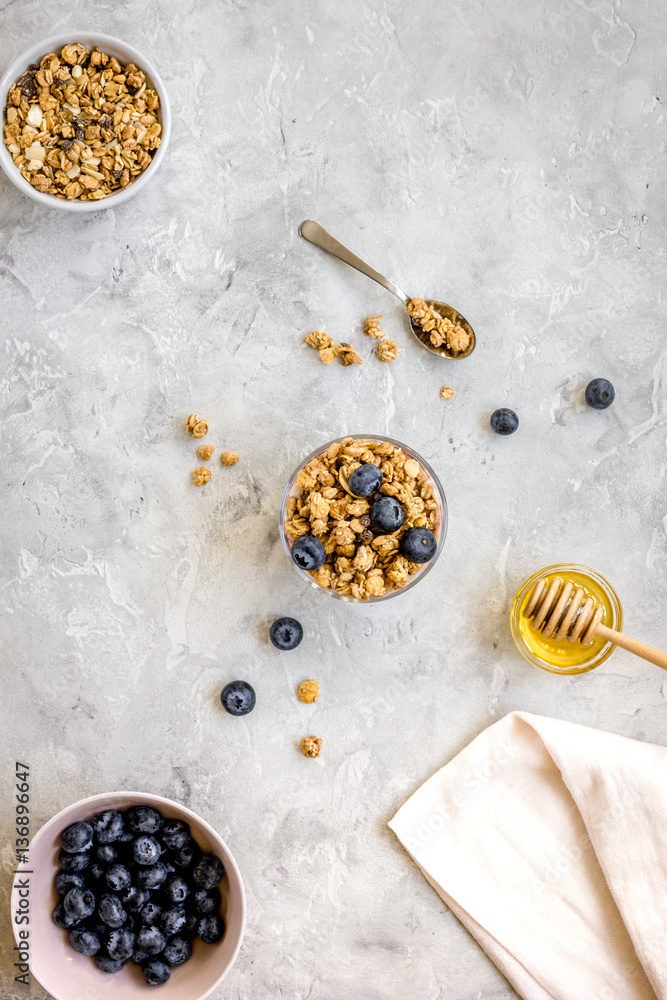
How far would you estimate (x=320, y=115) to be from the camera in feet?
5.27

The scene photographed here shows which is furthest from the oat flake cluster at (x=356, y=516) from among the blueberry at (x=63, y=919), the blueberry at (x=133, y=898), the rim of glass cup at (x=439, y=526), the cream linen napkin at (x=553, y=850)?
the blueberry at (x=63, y=919)

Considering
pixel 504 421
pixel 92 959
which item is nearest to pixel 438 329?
pixel 504 421

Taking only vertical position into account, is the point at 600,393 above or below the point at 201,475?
above

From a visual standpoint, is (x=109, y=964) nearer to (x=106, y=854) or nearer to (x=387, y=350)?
Result: (x=106, y=854)

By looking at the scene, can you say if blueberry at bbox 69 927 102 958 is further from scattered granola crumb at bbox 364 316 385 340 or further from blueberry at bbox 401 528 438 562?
scattered granola crumb at bbox 364 316 385 340

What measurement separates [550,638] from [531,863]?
1.68ft

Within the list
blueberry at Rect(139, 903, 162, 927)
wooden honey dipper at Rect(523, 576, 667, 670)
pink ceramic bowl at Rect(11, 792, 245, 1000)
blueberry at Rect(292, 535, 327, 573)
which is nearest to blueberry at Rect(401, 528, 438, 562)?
blueberry at Rect(292, 535, 327, 573)

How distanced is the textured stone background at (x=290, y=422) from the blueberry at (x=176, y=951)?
0.60ft

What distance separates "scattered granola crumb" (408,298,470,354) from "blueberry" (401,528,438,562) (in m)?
0.45

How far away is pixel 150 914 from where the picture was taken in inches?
56.8

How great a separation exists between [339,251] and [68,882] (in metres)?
1.44

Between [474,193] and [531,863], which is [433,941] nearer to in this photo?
[531,863]

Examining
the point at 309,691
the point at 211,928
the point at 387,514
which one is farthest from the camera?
the point at 309,691

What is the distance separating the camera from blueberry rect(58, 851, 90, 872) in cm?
143
